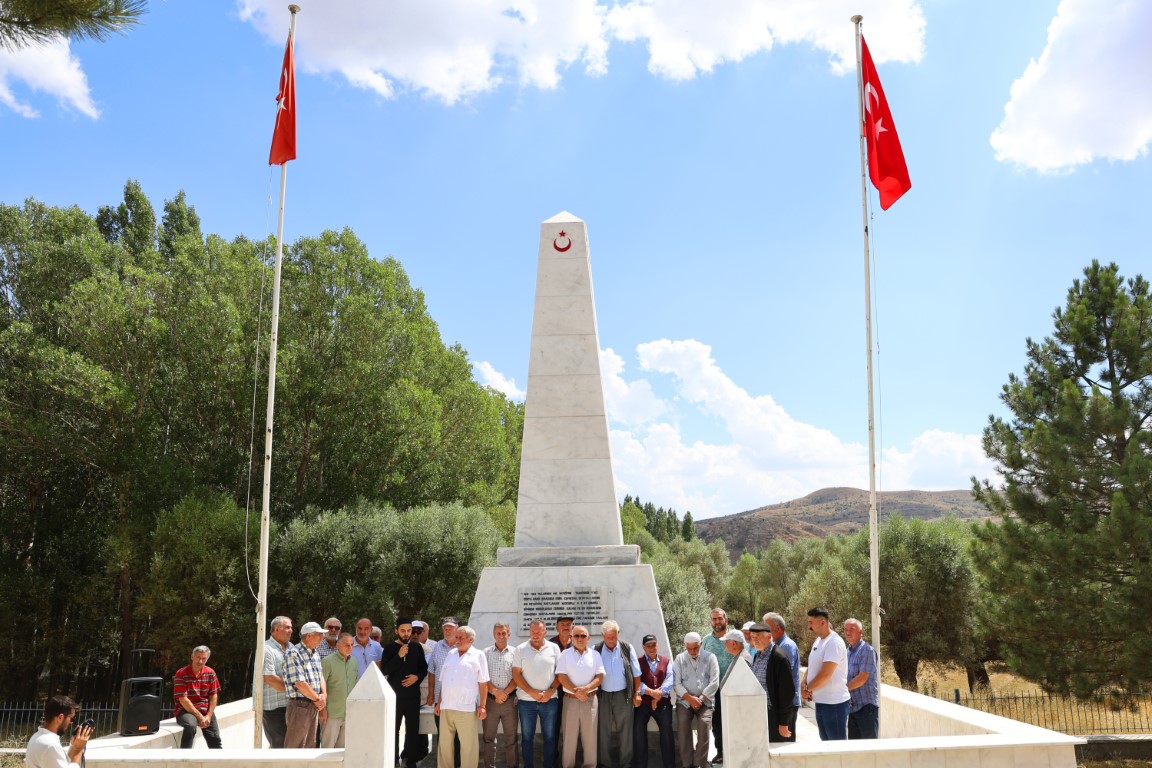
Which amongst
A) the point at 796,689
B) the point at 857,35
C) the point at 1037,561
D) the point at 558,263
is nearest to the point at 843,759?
the point at 796,689

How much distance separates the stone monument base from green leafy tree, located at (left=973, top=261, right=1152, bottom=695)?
381 inches

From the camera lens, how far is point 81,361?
23016 millimetres

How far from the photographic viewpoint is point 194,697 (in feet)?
26.8

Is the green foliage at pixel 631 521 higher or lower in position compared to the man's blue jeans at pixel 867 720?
higher

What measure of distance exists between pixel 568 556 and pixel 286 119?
709 centimetres

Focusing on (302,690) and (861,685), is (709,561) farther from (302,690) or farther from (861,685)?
(302,690)

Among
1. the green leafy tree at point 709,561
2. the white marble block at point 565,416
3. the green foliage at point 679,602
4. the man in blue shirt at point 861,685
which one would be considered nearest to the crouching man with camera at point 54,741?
the man in blue shirt at point 861,685

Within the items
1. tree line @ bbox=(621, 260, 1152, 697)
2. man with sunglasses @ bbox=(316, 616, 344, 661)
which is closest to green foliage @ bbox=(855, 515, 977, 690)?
tree line @ bbox=(621, 260, 1152, 697)

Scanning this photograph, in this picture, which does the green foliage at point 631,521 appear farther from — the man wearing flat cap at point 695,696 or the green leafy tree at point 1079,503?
the man wearing flat cap at point 695,696

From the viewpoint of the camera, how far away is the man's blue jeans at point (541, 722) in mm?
8250

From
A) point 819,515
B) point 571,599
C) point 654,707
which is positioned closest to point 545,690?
point 654,707

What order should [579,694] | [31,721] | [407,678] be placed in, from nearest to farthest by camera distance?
[579,694] → [407,678] → [31,721]

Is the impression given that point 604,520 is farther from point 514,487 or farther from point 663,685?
point 514,487

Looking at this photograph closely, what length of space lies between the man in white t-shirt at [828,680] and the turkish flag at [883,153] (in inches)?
246
